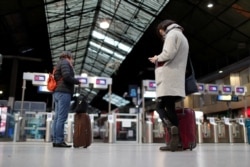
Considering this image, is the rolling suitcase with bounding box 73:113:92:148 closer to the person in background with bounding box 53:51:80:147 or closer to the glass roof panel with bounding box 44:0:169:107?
the person in background with bounding box 53:51:80:147

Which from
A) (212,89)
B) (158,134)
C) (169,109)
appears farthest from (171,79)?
(212,89)

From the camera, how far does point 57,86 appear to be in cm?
414

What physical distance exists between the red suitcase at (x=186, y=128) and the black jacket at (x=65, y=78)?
5.00ft

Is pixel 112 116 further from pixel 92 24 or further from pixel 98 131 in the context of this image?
pixel 92 24

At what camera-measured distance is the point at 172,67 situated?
332 centimetres

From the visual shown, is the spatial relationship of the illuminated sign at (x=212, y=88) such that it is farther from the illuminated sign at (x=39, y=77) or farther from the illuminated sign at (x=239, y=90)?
the illuminated sign at (x=39, y=77)

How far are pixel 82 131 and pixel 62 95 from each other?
1.99 ft

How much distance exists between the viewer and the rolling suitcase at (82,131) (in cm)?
416

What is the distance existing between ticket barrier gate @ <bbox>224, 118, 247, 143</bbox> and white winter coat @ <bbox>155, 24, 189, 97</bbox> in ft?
28.9

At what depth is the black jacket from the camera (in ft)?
13.3

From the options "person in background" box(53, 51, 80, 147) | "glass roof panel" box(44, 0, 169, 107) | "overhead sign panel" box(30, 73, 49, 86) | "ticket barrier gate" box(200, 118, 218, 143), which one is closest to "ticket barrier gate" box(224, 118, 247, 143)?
"ticket barrier gate" box(200, 118, 218, 143)

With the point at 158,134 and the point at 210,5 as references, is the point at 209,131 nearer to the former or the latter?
the point at 158,134

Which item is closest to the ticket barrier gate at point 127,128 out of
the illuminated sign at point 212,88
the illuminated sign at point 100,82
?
the illuminated sign at point 100,82

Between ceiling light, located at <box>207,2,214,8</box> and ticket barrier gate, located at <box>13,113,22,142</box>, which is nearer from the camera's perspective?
ticket barrier gate, located at <box>13,113,22,142</box>
